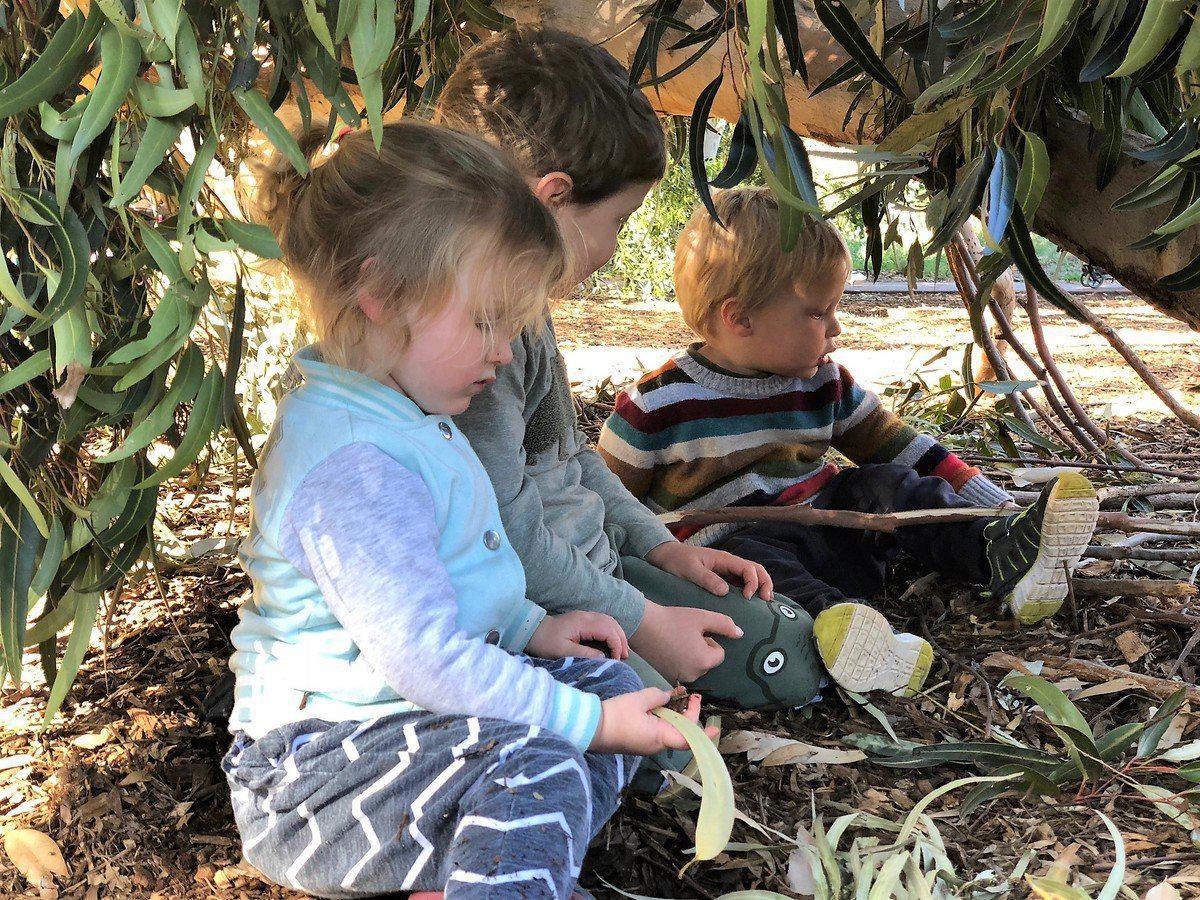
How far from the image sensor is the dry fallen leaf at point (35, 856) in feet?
5.26

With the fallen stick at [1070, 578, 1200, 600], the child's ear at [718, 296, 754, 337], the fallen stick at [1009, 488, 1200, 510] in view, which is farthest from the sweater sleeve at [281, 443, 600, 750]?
the fallen stick at [1009, 488, 1200, 510]

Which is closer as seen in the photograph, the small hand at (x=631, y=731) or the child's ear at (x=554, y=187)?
the small hand at (x=631, y=731)

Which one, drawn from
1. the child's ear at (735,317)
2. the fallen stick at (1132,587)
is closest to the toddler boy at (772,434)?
the child's ear at (735,317)

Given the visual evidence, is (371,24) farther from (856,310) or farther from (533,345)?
(856,310)

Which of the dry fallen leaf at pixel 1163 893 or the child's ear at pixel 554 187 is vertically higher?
the child's ear at pixel 554 187

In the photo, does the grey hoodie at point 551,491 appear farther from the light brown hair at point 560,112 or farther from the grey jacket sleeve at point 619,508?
the light brown hair at point 560,112

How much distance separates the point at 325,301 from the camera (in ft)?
4.99

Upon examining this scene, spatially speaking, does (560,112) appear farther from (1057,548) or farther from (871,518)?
(1057,548)

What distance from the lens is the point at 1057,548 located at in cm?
227

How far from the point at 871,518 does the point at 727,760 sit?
2.20ft

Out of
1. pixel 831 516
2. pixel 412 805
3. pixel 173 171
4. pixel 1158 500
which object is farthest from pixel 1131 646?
pixel 173 171

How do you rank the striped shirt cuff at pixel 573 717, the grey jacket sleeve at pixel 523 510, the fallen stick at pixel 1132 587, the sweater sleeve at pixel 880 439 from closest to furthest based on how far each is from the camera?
the striped shirt cuff at pixel 573 717
the grey jacket sleeve at pixel 523 510
the fallen stick at pixel 1132 587
the sweater sleeve at pixel 880 439

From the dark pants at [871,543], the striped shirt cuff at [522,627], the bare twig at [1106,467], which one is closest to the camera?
the striped shirt cuff at [522,627]

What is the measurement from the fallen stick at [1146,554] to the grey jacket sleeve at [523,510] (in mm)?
1238
